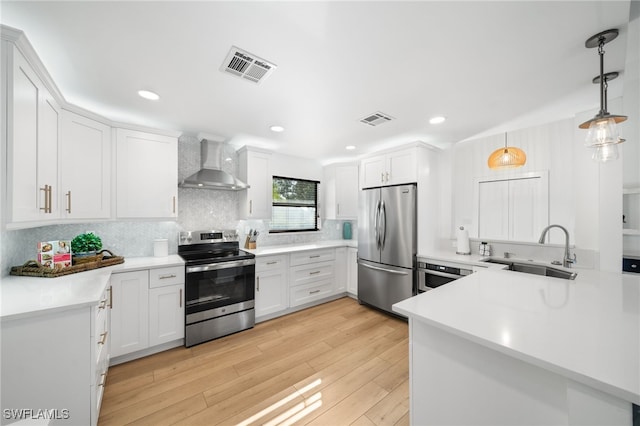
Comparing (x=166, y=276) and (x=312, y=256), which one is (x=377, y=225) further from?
(x=166, y=276)

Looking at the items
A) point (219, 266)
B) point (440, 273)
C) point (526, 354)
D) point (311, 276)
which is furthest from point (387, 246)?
point (526, 354)

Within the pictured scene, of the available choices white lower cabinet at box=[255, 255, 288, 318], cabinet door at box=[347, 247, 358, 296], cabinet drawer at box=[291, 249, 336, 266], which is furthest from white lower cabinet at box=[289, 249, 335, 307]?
cabinet door at box=[347, 247, 358, 296]

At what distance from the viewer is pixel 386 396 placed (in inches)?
Result: 74.0

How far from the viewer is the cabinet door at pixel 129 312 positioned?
7.23ft

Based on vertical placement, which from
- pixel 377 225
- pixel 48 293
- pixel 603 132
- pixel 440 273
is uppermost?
pixel 603 132

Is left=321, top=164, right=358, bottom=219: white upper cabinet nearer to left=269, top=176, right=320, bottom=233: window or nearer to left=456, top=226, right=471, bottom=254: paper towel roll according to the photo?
left=269, top=176, right=320, bottom=233: window

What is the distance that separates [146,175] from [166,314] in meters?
1.51

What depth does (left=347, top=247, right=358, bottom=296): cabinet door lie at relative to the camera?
13.0 feet

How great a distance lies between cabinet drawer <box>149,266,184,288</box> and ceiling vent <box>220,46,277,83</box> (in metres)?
2.01

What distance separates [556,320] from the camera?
1073 millimetres

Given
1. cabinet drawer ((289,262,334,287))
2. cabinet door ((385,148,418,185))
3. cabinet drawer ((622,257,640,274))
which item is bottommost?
cabinet drawer ((289,262,334,287))

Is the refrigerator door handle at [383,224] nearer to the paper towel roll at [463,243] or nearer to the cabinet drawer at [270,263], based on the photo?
the paper towel roll at [463,243]

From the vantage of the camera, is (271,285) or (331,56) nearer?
(331,56)

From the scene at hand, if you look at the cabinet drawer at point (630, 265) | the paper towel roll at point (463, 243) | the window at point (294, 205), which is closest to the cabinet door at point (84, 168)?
the window at point (294, 205)
